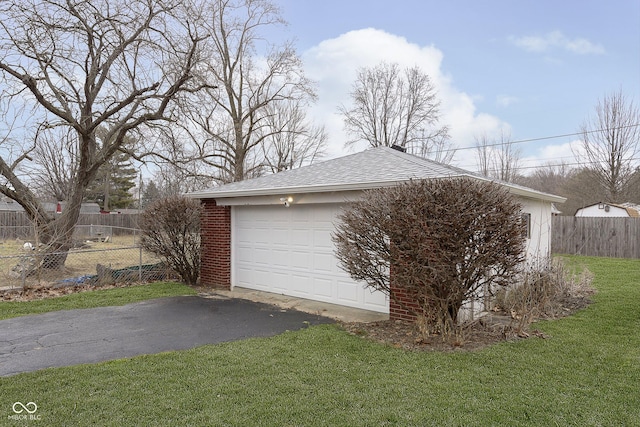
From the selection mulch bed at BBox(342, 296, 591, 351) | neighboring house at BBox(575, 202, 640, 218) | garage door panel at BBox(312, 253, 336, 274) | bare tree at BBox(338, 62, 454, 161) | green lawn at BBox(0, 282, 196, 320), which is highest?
bare tree at BBox(338, 62, 454, 161)

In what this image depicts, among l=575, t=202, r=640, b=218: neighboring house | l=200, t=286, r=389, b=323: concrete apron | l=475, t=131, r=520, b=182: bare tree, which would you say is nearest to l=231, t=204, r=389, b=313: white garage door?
l=200, t=286, r=389, b=323: concrete apron

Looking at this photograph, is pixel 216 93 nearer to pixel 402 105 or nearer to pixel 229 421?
pixel 402 105

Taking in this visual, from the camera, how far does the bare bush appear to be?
636 centimetres

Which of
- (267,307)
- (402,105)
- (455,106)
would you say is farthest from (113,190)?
(267,307)

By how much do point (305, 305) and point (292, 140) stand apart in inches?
851

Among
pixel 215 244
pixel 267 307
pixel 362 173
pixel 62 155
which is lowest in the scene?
pixel 267 307

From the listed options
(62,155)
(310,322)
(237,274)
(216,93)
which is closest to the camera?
(310,322)

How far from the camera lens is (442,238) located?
4.61 m

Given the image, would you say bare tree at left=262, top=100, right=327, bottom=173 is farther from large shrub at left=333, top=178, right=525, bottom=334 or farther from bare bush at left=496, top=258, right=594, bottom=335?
large shrub at left=333, top=178, right=525, bottom=334

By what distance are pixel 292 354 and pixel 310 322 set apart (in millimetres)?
1550

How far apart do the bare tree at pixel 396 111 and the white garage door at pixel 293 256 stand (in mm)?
19390

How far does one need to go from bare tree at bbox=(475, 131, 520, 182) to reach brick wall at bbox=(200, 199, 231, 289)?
21640 millimetres

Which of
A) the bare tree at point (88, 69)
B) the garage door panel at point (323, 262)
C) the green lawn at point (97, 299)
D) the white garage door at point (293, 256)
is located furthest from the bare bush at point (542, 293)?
the bare tree at point (88, 69)

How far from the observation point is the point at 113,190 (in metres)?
34.9
